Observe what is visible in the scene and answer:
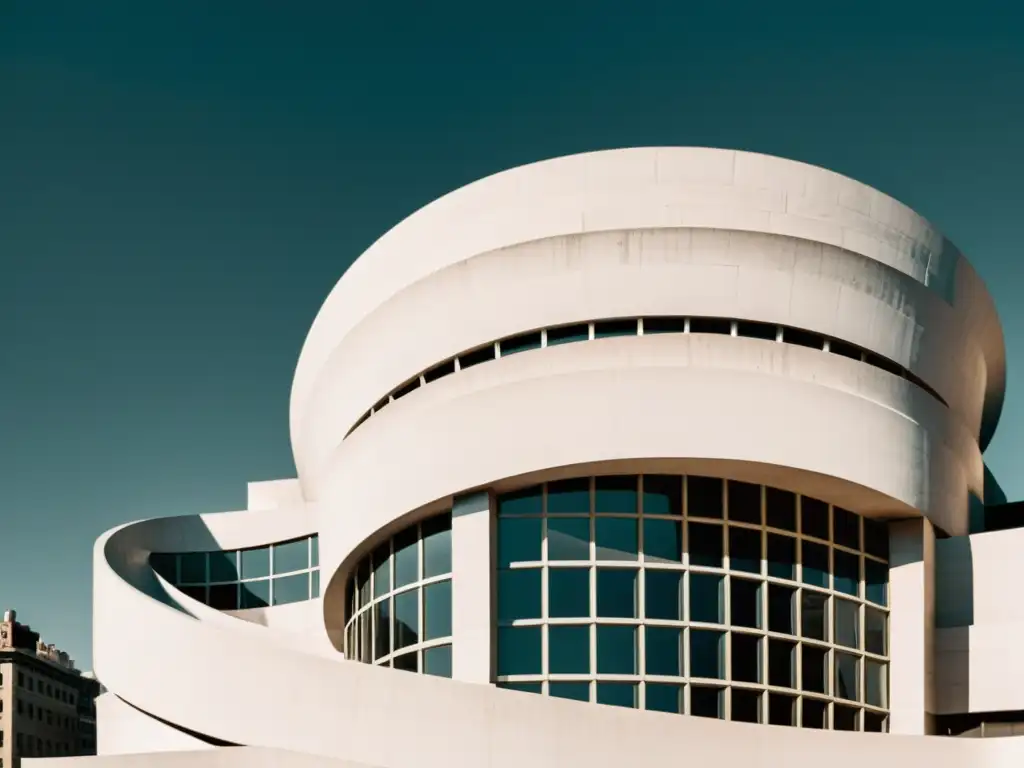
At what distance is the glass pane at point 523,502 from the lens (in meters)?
20.6

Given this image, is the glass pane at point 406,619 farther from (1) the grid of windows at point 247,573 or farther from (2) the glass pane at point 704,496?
(1) the grid of windows at point 247,573

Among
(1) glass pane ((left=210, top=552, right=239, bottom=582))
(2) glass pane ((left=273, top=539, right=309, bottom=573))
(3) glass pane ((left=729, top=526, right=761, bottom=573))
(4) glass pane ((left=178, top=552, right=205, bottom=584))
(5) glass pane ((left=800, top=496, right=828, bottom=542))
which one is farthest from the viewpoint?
(4) glass pane ((left=178, top=552, right=205, bottom=584))

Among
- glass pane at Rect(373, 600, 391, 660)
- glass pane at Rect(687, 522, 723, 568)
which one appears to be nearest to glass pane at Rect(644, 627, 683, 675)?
glass pane at Rect(687, 522, 723, 568)

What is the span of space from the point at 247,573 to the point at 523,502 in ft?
52.5

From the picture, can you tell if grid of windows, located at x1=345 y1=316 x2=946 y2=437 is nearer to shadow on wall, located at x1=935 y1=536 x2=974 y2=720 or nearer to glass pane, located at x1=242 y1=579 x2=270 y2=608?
shadow on wall, located at x1=935 y1=536 x2=974 y2=720

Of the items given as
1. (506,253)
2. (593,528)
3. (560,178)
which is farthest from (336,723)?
(560,178)

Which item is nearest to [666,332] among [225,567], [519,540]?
[519,540]

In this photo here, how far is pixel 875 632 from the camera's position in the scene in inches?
848

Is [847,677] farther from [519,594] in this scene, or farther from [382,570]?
[382,570]

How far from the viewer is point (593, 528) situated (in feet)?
66.4

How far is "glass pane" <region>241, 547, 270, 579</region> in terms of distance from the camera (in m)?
34.1

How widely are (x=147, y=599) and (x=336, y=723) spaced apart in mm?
7198

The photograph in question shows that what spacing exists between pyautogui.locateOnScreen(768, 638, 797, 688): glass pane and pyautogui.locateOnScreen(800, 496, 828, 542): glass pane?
6.78 ft

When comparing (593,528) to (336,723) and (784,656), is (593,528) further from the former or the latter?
(336,723)
